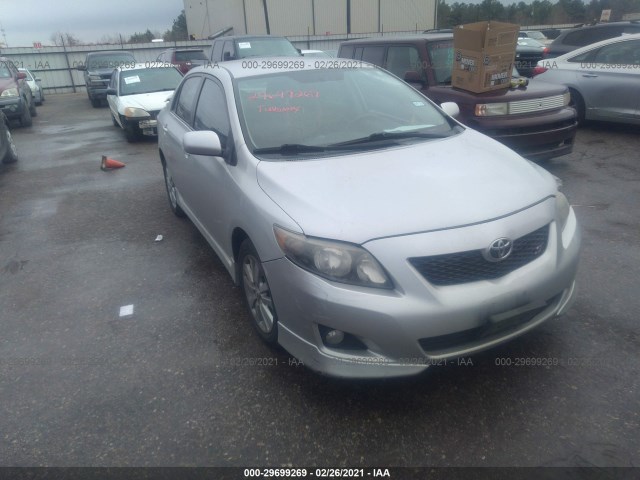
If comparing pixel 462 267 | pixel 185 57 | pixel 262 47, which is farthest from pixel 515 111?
pixel 185 57

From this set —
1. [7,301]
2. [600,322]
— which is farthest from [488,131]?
[7,301]

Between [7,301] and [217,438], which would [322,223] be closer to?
[217,438]

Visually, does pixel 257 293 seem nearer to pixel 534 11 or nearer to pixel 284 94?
pixel 284 94

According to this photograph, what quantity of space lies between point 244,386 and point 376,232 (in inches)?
48.1

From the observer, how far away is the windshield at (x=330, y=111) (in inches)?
129

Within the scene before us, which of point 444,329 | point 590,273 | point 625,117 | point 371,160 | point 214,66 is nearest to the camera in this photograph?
point 444,329

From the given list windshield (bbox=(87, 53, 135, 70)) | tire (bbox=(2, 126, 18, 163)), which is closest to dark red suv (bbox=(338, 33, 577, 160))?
tire (bbox=(2, 126, 18, 163))

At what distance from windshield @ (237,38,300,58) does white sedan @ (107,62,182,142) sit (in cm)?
199

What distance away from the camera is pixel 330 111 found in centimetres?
351

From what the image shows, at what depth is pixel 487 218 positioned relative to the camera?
7.86ft

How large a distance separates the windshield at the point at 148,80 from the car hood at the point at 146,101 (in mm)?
258

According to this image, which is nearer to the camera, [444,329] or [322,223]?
[444,329]

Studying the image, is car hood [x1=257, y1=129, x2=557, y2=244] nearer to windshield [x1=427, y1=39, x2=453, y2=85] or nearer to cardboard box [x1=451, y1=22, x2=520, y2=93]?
cardboard box [x1=451, y1=22, x2=520, y2=93]

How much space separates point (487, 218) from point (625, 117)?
678 cm
